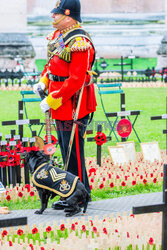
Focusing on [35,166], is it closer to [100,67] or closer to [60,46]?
[60,46]

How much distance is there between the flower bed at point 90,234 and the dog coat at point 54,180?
0.36m

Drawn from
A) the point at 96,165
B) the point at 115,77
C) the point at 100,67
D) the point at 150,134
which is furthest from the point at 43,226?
the point at 100,67

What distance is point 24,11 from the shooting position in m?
25.7

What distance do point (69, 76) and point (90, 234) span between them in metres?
1.81

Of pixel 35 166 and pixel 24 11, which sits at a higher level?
pixel 24 11

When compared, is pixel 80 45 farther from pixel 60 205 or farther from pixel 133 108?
pixel 133 108

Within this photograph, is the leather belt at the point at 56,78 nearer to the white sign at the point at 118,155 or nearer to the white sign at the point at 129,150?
the white sign at the point at 118,155

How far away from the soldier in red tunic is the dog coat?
47 centimetres

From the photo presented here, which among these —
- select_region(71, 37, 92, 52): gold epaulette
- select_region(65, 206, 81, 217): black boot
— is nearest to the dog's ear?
select_region(65, 206, 81, 217): black boot

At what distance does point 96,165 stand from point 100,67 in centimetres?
1671

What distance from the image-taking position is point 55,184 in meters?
5.98

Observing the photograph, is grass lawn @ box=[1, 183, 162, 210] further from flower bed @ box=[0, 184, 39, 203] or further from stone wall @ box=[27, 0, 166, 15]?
stone wall @ box=[27, 0, 166, 15]

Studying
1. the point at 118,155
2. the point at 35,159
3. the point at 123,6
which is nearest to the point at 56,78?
the point at 35,159

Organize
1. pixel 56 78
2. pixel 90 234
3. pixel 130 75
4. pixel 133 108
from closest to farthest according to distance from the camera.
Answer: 1. pixel 90 234
2. pixel 56 78
3. pixel 133 108
4. pixel 130 75
